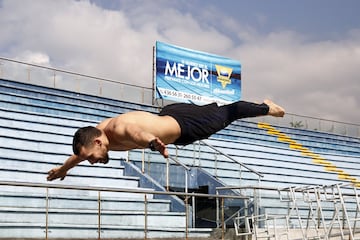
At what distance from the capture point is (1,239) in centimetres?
658

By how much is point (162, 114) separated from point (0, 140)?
666 centimetres

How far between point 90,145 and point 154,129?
1.61 ft

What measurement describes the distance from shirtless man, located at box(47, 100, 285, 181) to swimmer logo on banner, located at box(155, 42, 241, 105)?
10260mm

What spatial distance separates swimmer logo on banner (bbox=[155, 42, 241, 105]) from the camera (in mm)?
15234

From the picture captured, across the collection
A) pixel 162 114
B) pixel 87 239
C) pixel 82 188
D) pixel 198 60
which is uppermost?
pixel 198 60

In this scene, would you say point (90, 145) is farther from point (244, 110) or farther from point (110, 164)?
point (110, 164)

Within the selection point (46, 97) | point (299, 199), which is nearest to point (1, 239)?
point (299, 199)

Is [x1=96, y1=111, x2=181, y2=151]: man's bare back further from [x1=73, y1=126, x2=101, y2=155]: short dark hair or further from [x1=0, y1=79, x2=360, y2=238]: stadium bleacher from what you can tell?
[x1=0, y1=79, x2=360, y2=238]: stadium bleacher

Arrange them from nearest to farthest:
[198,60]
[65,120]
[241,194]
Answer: [241,194], [65,120], [198,60]

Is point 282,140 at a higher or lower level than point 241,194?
higher

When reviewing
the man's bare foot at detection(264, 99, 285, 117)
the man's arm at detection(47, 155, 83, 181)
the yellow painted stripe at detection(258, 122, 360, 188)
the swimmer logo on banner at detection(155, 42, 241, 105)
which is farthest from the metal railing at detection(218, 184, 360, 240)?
the yellow painted stripe at detection(258, 122, 360, 188)

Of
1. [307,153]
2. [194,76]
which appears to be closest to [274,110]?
[194,76]

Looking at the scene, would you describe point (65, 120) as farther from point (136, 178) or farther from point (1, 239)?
point (1, 239)

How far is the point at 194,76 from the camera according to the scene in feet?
53.0
